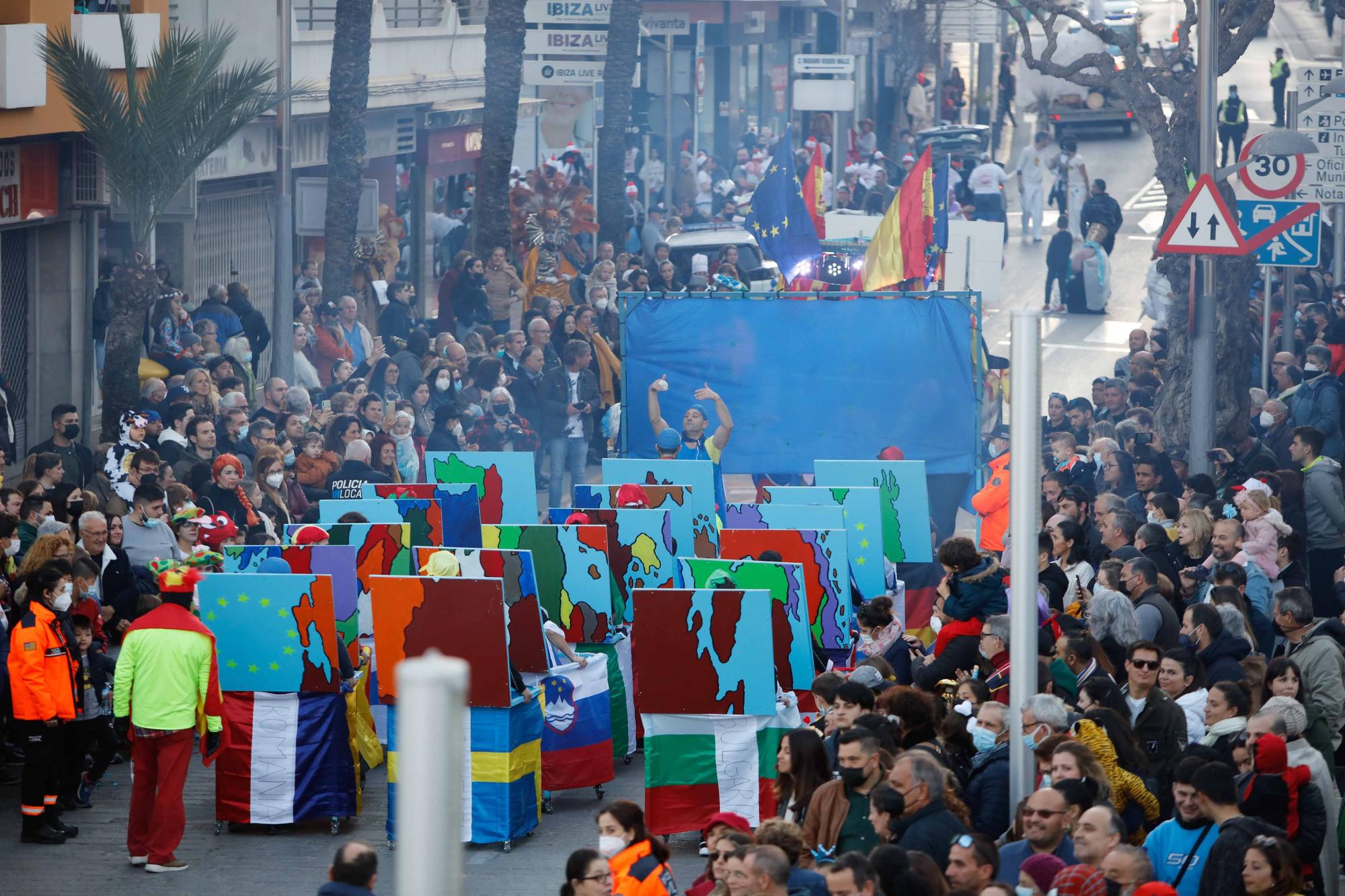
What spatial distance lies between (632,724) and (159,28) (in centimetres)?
1191

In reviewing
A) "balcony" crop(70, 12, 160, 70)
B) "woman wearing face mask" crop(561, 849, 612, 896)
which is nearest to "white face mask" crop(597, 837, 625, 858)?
"woman wearing face mask" crop(561, 849, 612, 896)

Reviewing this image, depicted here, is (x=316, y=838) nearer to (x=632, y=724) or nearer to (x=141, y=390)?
(x=632, y=724)

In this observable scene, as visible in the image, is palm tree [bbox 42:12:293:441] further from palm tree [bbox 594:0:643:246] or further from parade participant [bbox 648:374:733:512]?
palm tree [bbox 594:0:643:246]

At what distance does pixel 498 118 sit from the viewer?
1096 inches

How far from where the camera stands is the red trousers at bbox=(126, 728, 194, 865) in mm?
10242

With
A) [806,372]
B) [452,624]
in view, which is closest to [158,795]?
[452,624]

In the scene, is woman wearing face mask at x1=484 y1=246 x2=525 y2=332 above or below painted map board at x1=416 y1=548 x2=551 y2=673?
above

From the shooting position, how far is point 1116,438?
59.2 ft

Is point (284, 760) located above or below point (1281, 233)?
below

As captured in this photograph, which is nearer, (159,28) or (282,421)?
(282,421)

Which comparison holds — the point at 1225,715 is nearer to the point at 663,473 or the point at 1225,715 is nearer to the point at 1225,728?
the point at 1225,728

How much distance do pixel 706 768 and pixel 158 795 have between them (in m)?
2.95

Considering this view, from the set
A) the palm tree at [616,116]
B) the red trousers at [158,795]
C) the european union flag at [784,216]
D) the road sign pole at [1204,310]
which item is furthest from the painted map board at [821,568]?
the palm tree at [616,116]

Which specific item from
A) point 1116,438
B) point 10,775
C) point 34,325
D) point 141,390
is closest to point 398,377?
point 141,390
